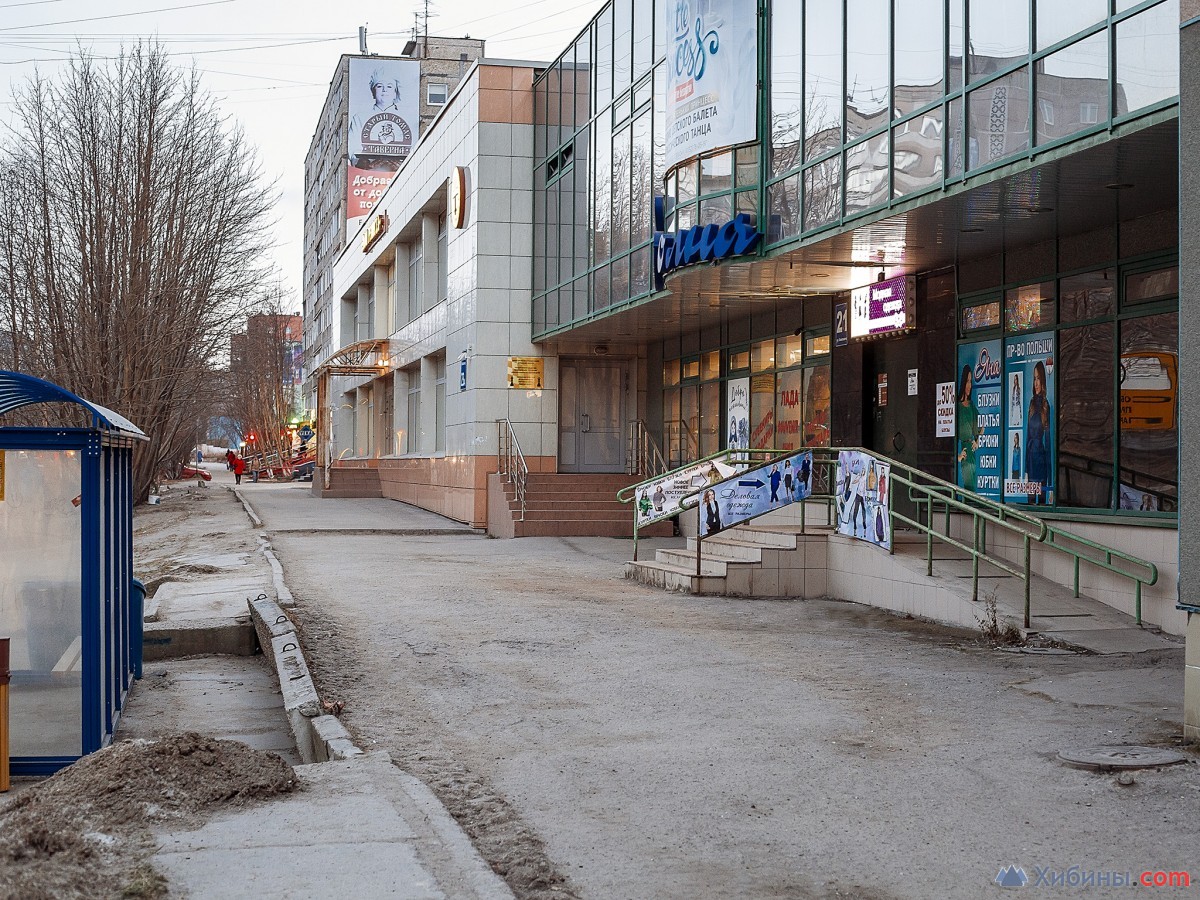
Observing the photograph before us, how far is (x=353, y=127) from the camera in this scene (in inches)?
3359

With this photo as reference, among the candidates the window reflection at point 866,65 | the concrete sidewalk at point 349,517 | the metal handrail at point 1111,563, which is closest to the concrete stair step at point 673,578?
the metal handrail at point 1111,563

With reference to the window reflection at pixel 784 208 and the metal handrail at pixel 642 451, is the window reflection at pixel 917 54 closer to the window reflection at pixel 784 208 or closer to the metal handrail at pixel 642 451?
the window reflection at pixel 784 208

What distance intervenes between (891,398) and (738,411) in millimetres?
A: 5746

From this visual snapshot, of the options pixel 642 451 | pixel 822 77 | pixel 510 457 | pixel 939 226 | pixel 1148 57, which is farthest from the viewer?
pixel 642 451

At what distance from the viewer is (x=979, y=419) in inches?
599

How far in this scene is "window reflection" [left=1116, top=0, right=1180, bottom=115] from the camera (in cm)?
942

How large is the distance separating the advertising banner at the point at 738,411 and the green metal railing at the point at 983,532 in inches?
218

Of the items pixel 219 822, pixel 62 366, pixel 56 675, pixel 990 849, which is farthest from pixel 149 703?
pixel 62 366

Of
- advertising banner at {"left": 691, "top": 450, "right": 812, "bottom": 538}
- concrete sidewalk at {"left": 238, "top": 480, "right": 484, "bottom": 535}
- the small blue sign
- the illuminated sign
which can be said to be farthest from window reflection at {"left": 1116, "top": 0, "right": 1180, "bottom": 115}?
the illuminated sign

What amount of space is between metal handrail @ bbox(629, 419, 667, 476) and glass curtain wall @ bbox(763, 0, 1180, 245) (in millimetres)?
11555

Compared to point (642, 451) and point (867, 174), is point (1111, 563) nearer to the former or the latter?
point (867, 174)

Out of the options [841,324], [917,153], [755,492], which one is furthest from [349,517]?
[917,153]

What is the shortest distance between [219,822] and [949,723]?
4.49m

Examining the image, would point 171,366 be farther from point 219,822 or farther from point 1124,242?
point 219,822
